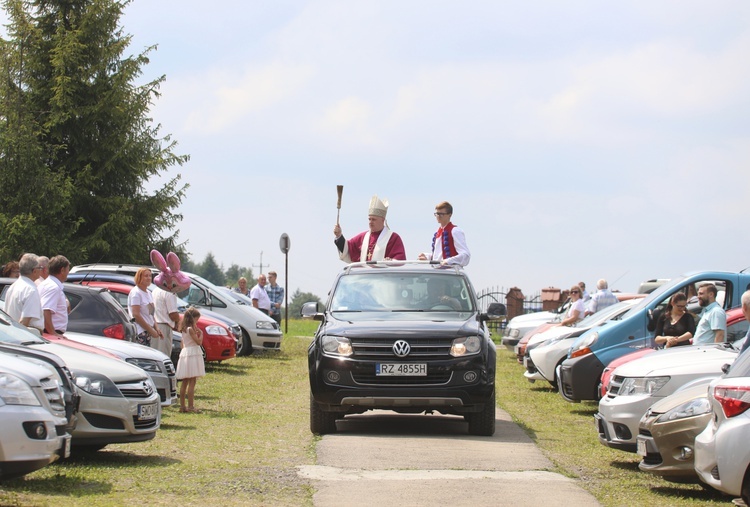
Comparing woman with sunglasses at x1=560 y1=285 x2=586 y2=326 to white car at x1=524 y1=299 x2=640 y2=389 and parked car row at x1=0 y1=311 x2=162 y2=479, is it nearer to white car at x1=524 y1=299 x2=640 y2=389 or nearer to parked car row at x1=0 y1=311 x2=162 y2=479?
white car at x1=524 y1=299 x2=640 y2=389

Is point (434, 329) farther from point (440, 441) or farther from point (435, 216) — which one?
point (435, 216)

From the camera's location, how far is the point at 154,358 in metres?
13.1

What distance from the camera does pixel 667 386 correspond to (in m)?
10.8

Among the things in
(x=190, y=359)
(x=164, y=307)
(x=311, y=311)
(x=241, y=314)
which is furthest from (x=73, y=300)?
(x=241, y=314)

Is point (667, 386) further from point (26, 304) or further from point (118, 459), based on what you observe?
point (26, 304)

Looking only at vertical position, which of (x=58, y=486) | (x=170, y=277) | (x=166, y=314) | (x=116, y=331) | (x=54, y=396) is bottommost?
(x=58, y=486)

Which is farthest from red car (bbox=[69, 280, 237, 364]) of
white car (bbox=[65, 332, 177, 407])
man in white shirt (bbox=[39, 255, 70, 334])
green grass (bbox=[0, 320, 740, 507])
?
white car (bbox=[65, 332, 177, 407])

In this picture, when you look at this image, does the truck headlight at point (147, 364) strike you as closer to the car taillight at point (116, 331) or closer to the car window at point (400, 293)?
the car window at point (400, 293)

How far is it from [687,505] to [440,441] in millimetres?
3761

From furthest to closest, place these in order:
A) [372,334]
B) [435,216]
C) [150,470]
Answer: [435,216], [372,334], [150,470]

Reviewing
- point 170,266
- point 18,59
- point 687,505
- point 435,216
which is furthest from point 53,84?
point 687,505

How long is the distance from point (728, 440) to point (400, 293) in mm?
6975

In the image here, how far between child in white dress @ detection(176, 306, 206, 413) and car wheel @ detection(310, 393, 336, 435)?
2.53 metres

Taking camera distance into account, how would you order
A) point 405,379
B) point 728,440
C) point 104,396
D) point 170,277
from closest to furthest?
point 728,440
point 104,396
point 405,379
point 170,277
